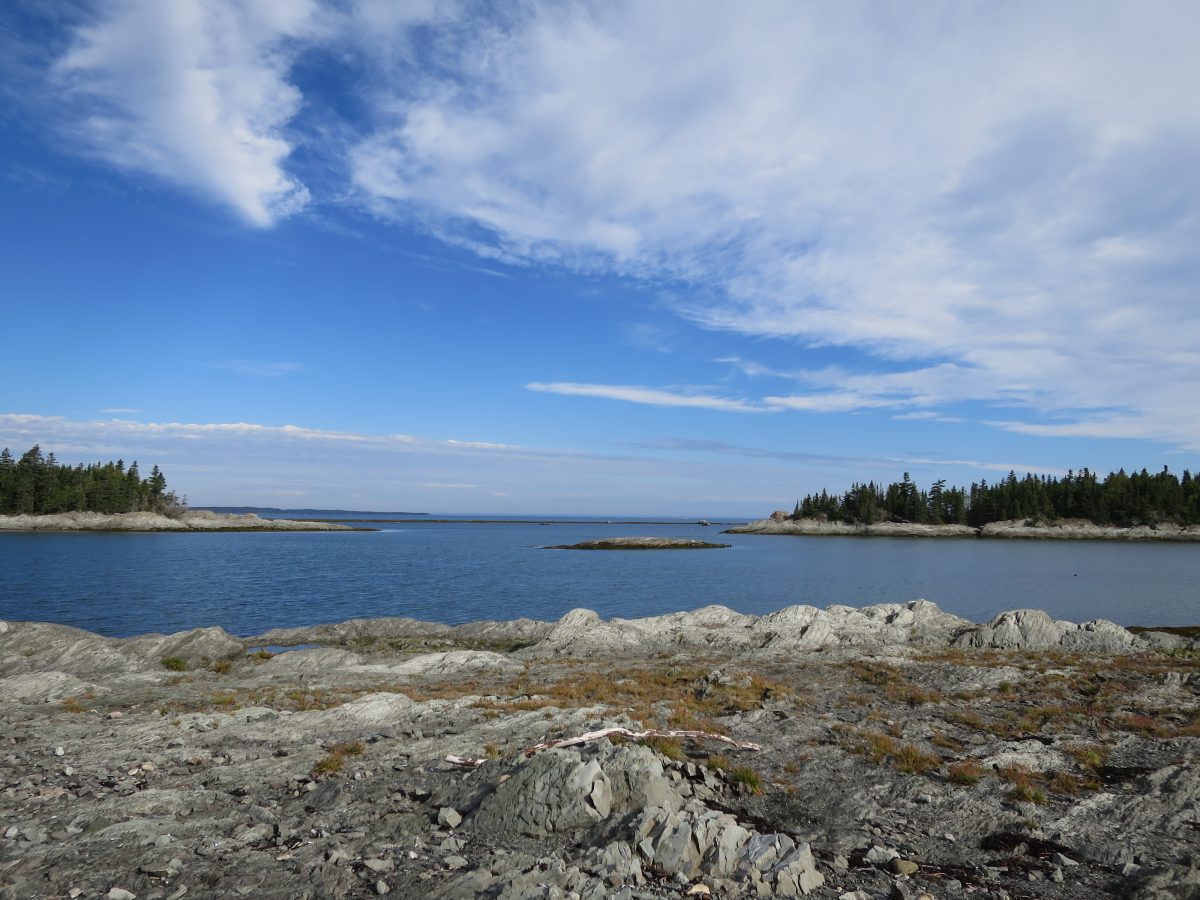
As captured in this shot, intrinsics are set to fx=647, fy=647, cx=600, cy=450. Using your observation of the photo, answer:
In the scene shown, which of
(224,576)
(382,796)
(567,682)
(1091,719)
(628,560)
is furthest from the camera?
(628,560)

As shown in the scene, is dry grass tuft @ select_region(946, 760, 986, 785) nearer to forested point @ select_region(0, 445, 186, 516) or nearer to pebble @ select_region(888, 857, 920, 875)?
pebble @ select_region(888, 857, 920, 875)

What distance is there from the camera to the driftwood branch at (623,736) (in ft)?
52.0

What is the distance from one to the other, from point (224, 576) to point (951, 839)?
93.9 metres

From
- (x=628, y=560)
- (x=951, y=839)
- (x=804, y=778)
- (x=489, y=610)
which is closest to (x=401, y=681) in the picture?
(x=804, y=778)

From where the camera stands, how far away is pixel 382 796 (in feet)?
45.5

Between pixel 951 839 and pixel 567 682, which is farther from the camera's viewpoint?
pixel 567 682

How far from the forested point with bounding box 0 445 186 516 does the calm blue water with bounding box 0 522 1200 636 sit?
51.2 meters

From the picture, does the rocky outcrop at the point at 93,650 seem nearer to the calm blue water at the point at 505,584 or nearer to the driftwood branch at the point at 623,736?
the calm blue water at the point at 505,584

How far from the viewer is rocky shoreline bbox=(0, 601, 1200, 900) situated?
10.5 m

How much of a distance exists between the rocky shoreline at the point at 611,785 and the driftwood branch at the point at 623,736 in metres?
0.16

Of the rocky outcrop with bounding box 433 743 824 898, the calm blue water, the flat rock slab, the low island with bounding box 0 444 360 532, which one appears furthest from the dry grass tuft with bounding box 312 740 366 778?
the low island with bounding box 0 444 360 532

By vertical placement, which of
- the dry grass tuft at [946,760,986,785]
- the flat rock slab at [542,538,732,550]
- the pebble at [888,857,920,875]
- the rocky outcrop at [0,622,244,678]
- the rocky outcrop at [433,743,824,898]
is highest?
the rocky outcrop at [433,743,824,898]

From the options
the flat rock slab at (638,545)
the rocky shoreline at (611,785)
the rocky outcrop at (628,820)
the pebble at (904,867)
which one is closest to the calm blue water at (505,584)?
the rocky shoreline at (611,785)

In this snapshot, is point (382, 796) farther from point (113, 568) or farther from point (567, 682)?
point (113, 568)
